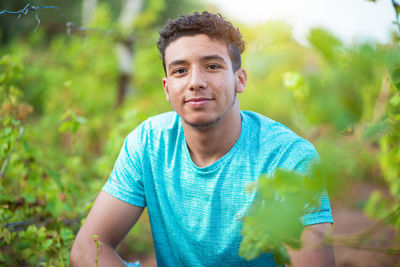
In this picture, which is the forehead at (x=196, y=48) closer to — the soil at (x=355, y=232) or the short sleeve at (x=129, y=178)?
the short sleeve at (x=129, y=178)

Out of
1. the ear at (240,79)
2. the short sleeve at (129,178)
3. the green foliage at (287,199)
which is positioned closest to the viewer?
the green foliage at (287,199)

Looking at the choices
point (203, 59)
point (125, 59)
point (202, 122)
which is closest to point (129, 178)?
point (202, 122)

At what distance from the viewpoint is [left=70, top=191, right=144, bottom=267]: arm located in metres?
1.52

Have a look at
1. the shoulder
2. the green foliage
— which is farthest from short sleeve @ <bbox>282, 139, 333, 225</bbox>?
the green foliage

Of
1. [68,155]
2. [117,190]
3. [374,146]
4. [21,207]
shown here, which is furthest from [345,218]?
[68,155]

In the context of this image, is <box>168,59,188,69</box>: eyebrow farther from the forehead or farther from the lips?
the lips

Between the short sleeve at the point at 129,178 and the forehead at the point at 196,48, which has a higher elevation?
the forehead at the point at 196,48

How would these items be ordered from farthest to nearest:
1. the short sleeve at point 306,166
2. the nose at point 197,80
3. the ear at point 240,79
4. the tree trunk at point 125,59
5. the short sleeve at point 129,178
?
1. the tree trunk at point 125,59
2. the ear at point 240,79
3. the short sleeve at point 129,178
4. the nose at point 197,80
5. the short sleeve at point 306,166

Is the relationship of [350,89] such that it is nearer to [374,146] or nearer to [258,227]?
[258,227]

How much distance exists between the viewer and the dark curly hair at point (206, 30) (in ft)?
5.59

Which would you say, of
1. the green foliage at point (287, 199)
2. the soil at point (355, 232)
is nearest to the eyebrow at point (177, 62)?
the soil at point (355, 232)

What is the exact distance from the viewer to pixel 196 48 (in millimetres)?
1650

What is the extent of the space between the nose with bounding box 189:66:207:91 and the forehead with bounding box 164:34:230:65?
0.25 ft

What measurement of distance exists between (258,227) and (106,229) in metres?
1.12
